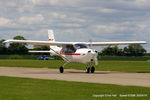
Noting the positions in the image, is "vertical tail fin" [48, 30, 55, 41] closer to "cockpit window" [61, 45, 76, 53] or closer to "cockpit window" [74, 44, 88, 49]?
"cockpit window" [61, 45, 76, 53]

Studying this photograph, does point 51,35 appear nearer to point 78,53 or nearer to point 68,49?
point 68,49

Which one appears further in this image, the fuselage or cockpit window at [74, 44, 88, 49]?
cockpit window at [74, 44, 88, 49]

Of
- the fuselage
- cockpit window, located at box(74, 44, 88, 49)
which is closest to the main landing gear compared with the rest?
the fuselage

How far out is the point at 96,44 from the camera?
108 ft

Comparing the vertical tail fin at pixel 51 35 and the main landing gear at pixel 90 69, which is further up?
the vertical tail fin at pixel 51 35

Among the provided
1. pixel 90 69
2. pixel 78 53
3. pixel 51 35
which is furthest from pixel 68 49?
pixel 51 35

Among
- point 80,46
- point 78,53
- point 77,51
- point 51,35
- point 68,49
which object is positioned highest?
point 51,35

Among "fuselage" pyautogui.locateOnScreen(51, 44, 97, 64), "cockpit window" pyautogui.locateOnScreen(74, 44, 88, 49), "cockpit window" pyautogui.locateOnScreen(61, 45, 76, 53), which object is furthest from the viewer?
"cockpit window" pyautogui.locateOnScreen(61, 45, 76, 53)

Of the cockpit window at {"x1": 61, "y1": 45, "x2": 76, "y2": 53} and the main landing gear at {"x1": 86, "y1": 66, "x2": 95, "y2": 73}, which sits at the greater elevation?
the cockpit window at {"x1": 61, "y1": 45, "x2": 76, "y2": 53}

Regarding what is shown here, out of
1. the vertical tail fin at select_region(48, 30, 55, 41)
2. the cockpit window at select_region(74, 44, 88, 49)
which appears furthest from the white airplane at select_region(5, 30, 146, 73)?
the vertical tail fin at select_region(48, 30, 55, 41)

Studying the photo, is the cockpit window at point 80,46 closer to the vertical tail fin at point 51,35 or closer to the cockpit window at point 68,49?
the cockpit window at point 68,49

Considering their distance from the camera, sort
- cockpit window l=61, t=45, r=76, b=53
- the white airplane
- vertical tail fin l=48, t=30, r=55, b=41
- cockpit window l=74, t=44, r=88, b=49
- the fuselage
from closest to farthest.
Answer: the fuselage
the white airplane
cockpit window l=74, t=44, r=88, b=49
cockpit window l=61, t=45, r=76, b=53
vertical tail fin l=48, t=30, r=55, b=41

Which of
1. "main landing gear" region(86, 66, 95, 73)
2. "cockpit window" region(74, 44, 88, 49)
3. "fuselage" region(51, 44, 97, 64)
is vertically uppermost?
"cockpit window" region(74, 44, 88, 49)

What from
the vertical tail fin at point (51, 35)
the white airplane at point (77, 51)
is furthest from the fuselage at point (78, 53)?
the vertical tail fin at point (51, 35)
